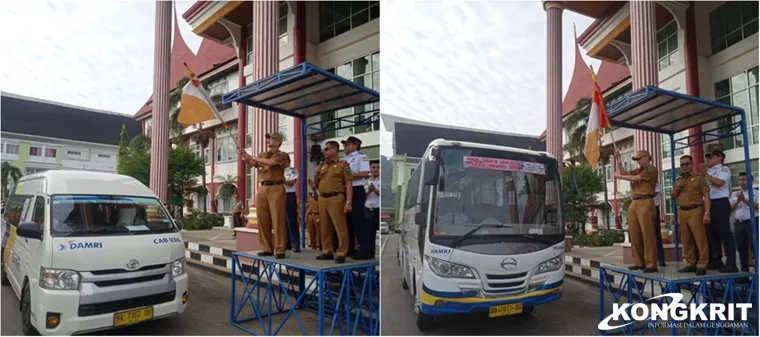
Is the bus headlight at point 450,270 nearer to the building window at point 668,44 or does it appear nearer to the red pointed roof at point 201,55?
the building window at point 668,44

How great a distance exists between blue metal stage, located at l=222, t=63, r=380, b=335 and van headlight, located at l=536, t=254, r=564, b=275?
4.46ft

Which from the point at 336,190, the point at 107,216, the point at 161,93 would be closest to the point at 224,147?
the point at 161,93

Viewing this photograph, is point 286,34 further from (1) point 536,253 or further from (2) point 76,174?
(1) point 536,253

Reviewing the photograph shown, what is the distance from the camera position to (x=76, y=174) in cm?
482

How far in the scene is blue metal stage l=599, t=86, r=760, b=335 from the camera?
3900 mm

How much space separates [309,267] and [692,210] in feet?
12.0

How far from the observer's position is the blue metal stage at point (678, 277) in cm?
390

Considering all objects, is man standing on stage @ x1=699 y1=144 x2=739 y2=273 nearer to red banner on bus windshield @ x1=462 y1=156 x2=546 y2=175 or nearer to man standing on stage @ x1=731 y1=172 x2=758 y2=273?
man standing on stage @ x1=731 y1=172 x2=758 y2=273

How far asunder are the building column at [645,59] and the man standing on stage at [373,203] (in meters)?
3.86

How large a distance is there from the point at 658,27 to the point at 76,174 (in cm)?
1111

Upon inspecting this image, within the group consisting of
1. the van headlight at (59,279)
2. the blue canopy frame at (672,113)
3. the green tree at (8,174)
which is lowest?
the van headlight at (59,279)

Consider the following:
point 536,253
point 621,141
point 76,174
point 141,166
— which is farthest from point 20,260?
point 621,141

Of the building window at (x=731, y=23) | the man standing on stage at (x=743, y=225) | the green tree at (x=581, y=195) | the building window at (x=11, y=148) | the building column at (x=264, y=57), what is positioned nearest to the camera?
the man standing on stage at (x=743, y=225)

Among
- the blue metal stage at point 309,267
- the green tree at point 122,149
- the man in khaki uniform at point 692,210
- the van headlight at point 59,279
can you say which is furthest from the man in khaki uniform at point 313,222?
the green tree at point 122,149
